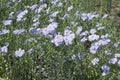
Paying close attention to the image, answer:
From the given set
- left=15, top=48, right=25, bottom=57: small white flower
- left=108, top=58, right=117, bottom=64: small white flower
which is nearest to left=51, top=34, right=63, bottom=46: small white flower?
left=15, top=48, right=25, bottom=57: small white flower

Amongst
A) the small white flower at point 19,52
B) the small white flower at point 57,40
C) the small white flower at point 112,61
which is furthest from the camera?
the small white flower at point 19,52

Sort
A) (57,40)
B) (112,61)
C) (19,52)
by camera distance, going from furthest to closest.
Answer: (19,52) → (57,40) → (112,61)

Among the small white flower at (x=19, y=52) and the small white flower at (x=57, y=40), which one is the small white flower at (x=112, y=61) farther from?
the small white flower at (x=19, y=52)

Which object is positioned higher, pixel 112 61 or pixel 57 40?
pixel 57 40

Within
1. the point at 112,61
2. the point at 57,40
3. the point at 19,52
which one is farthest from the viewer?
the point at 19,52

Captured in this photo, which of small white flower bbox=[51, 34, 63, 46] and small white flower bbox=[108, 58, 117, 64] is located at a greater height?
small white flower bbox=[51, 34, 63, 46]

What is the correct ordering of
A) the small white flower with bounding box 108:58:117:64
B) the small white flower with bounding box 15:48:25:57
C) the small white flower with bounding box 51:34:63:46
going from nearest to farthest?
1. the small white flower with bounding box 108:58:117:64
2. the small white flower with bounding box 51:34:63:46
3. the small white flower with bounding box 15:48:25:57

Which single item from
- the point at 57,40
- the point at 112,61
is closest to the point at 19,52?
the point at 57,40

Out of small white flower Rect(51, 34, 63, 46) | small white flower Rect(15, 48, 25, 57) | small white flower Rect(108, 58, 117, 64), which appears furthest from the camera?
small white flower Rect(15, 48, 25, 57)

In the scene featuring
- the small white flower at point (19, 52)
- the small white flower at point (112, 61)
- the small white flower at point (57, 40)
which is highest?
the small white flower at point (57, 40)

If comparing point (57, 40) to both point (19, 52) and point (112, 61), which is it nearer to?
point (19, 52)

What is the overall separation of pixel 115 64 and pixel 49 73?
0.63m

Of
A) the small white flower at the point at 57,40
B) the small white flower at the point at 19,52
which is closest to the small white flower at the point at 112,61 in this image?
the small white flower at the point at 57,40

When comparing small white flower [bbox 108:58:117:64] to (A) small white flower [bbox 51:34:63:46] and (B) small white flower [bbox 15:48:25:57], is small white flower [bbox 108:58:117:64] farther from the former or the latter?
(B) small white flower [bbox 15:48:25:57]
